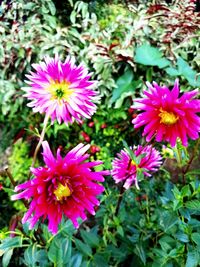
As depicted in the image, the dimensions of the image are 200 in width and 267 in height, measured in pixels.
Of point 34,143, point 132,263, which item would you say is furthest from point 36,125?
point 132,263

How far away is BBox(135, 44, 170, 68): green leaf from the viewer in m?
2.29

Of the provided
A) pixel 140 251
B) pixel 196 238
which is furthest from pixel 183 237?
pixel 140 251

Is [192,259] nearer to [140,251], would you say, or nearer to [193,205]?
[193,205]

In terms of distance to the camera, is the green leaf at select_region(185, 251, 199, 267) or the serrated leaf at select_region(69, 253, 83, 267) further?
the serrated leaf at select_region(69, 253, 83, 267)

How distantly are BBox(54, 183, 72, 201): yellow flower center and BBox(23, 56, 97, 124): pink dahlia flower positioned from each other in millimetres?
188

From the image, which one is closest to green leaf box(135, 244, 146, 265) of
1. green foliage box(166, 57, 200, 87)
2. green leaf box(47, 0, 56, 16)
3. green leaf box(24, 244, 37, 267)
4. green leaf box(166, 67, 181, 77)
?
green leaf box(24, 244, 37, 267)

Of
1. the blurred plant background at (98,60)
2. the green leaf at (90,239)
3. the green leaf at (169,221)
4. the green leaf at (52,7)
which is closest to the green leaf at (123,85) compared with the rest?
the blurred plant background at (98,60)

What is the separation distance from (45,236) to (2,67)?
61.3 inches

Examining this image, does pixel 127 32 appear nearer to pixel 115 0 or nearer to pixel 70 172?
pixel 115 0

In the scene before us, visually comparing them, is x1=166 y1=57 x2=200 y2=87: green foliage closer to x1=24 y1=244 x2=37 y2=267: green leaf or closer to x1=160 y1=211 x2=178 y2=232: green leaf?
x1=160 y1=211 x2=178 y2=232: green leaf

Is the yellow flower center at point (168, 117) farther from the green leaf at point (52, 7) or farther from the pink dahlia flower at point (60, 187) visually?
the green leaf at point (52, 7)

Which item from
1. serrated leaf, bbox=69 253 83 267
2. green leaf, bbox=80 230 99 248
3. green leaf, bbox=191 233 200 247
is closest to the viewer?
green leaf, bbox=191 233 200 247

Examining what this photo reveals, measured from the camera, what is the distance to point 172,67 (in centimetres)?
233

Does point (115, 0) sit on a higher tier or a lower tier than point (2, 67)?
higher
